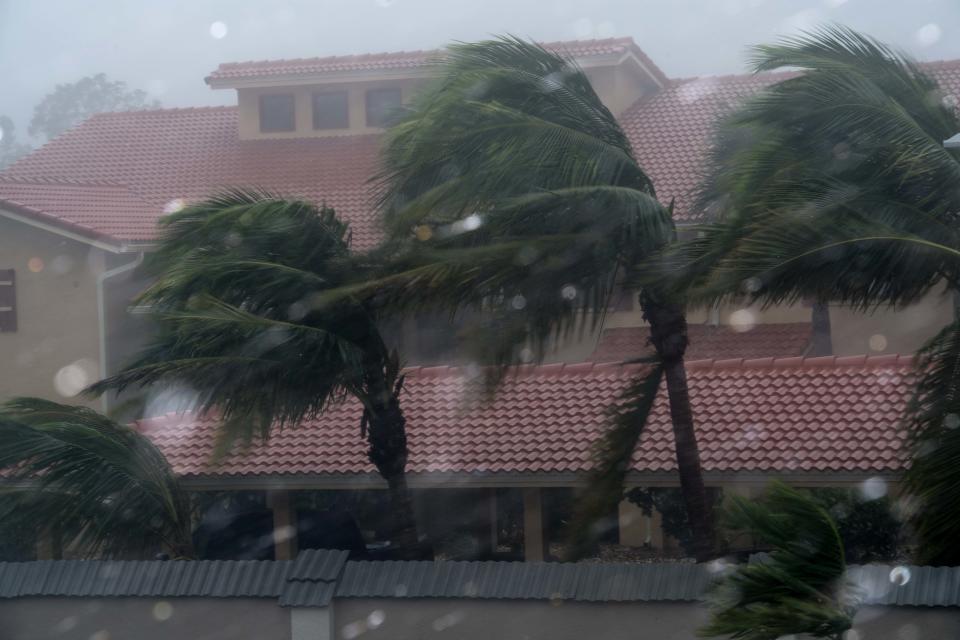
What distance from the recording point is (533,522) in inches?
600

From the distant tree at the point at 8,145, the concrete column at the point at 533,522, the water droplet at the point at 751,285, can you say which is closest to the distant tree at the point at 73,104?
the distant tree at the point at 8,145

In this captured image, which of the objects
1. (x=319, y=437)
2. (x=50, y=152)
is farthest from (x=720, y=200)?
(x=50, y=152)

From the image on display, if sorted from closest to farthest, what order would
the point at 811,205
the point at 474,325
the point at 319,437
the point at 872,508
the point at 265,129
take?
1. the point at 811,205
2. the point at 474,325
3. the point at 872,508
4. the point at 319,437
5. the point at 265,129

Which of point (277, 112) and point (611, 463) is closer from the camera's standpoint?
point (611, 463)

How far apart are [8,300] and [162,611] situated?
11.6m

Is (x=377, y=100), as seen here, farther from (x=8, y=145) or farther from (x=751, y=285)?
(x=8, y=145)

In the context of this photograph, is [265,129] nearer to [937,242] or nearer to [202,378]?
[202,378]

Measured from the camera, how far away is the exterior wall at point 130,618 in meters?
8.70

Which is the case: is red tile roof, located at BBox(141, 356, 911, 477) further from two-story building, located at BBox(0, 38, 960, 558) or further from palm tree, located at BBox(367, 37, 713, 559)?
palm tree, located at BBox(367, 37, 713, 559)

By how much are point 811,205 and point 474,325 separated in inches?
110

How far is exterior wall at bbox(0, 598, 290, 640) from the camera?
870cm

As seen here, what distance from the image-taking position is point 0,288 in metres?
18.7

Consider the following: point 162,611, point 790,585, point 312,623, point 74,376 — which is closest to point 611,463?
point 312,623

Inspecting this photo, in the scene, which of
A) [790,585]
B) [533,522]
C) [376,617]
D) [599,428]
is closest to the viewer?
[790,585]
